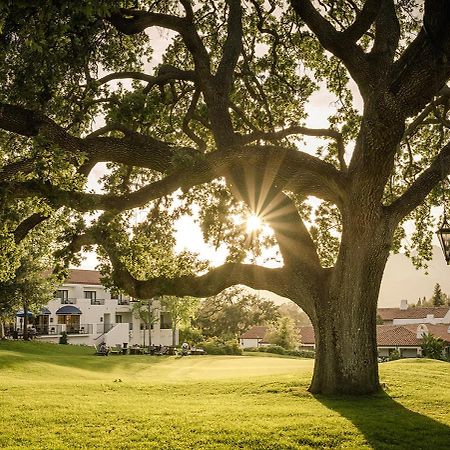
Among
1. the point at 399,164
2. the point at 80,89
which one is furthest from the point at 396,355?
the point at 80,89

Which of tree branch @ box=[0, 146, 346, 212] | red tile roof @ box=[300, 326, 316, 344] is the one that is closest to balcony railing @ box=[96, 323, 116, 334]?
red tile roof @ box=[300, 326, 316, 344]

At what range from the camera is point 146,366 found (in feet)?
118

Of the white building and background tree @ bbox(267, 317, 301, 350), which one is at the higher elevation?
the white building

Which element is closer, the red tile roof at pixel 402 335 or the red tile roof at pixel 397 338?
the red tile roof at pixel 397 338

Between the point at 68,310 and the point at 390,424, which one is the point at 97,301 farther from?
the point at 390,424

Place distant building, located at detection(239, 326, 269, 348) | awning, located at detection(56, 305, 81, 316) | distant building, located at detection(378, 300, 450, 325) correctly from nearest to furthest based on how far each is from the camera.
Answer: awning, located at detection(56, 305, 81, 316)
distant building, located at detection(239, 326, 269, 348)
distant building, located at detection(378, 300, 450, 325)

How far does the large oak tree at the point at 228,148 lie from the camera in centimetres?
1216

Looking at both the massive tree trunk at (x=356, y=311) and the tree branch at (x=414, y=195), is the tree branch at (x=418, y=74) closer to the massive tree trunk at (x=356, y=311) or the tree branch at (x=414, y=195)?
the tree branch at (x=414, y=195)

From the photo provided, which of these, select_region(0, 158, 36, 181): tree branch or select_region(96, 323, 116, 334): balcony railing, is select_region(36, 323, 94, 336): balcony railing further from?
select_region(0, 158, 36, 181): tree branch

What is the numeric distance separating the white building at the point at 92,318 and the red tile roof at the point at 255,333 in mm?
20640

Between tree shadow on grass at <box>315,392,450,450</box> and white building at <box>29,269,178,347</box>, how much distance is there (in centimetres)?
5424

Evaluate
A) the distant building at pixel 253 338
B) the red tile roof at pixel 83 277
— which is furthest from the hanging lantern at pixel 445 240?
the distant building at pixel 253 338

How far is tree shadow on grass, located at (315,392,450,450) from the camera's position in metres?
9.55

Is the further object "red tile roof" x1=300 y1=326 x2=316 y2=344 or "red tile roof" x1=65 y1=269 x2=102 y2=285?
"red tile roof" x1=300 y1=326 x2=316 y2=344
